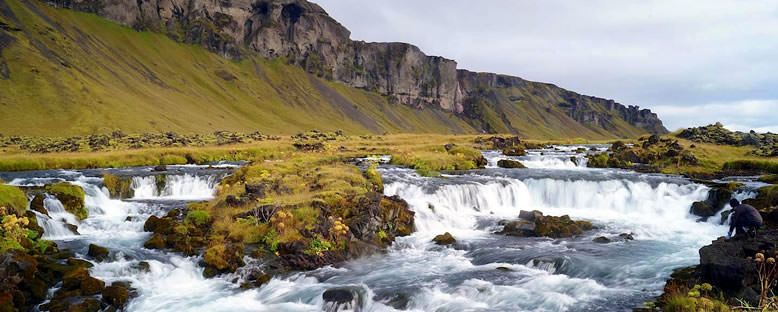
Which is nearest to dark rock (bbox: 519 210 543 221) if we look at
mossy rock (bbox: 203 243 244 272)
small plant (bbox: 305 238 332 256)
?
small plant (bbox: 305 238 332 256)

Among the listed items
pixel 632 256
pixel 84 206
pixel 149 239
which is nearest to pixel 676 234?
pixel 632 256

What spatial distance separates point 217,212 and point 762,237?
2337 centimetres

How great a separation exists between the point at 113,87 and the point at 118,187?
348 ft

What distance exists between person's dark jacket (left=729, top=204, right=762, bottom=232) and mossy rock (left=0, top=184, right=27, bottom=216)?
29640 mm

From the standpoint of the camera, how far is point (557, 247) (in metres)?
20.8

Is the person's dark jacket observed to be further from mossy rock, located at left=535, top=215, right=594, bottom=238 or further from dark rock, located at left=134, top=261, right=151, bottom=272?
dark rock, located at left=134, top=261, right=151, bottom=272

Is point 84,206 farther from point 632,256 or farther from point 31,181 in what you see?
point 632,256

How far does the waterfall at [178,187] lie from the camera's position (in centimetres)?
3434

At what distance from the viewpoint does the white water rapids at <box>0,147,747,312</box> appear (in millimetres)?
14625

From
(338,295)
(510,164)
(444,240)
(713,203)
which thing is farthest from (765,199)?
(338,295)

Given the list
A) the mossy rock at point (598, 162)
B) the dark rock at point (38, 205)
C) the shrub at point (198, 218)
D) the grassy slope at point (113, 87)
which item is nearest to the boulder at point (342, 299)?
the shrub at point (198, 218)

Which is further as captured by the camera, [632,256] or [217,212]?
[217,212]

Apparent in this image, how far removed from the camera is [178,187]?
36.1 meters

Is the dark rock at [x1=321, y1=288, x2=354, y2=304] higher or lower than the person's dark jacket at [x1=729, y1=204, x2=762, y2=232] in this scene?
lower
